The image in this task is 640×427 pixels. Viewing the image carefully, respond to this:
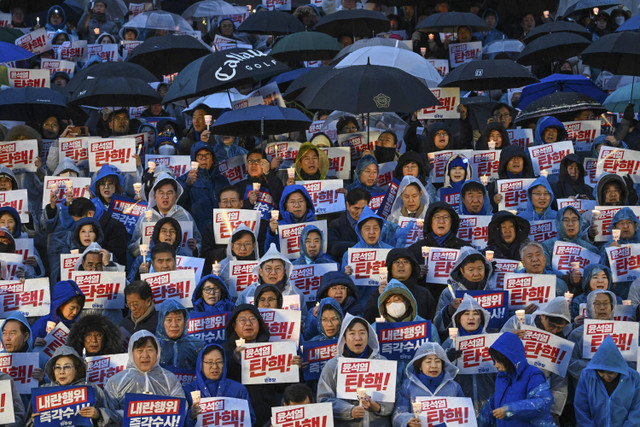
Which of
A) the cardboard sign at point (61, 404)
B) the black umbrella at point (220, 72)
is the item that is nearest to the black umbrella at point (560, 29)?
the black umbrella at point (220, 72)

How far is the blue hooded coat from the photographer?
10.6 metres

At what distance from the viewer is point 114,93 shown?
1543cm

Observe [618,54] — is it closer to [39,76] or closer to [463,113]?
[463,113]

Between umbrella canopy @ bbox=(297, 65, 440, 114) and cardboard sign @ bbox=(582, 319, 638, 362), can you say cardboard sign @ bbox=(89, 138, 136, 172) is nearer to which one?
umbrella canopy @ bbox=(297, 65, 440, 114)

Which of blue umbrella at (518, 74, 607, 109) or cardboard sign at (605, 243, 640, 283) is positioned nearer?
cardboard sign at (605, 243, 640, 283)

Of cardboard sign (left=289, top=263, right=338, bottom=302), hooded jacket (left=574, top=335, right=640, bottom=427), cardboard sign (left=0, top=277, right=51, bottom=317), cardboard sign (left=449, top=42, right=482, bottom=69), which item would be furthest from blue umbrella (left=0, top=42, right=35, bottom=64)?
hooded jacket (left=574, top=335, right=640, bottom=427)

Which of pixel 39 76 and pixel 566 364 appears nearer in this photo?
pixel 566 364

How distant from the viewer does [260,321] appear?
1127 centimetres

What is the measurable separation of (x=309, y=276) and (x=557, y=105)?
4.97m

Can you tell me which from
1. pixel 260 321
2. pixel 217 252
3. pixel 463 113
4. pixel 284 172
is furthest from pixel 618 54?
pixel 260 321

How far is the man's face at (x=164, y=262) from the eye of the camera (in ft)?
40.7

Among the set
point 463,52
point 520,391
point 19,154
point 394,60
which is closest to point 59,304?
point 19,154

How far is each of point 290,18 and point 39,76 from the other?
14.4 ft

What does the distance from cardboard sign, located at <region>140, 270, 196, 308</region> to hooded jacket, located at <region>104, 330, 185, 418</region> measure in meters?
1.43
